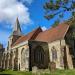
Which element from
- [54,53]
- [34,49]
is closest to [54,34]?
[54,53]

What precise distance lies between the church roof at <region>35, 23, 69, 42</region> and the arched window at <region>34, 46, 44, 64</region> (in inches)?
123

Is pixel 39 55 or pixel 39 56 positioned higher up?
pixel 39 55

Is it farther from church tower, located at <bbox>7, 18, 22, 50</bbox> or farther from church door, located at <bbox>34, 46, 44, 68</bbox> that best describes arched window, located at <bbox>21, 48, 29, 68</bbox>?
church tower, located at <bbox>7, 18, 22, 50</bbox>

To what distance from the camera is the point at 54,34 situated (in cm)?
4369

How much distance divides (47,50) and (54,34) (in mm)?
3925

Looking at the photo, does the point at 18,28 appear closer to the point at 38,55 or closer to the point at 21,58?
the point at 21,58

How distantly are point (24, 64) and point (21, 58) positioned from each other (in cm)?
311

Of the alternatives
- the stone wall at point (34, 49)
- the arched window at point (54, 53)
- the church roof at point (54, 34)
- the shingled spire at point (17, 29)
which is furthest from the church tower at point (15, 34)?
the arched window at point (54, 53)

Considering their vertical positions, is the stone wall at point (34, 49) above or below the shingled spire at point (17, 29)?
→ below

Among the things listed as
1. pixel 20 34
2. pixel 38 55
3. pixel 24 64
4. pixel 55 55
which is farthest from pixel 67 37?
pixel 20 34

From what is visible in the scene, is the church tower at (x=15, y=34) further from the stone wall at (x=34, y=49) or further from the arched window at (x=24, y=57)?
the stone wall at (x=34, y=49)

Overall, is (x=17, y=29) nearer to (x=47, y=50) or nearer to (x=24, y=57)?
(x=24, y=57)

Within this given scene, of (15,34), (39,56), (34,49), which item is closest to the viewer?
(34,49)

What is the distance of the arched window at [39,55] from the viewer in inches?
1659
